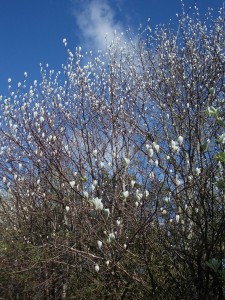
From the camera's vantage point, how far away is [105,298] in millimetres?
6469

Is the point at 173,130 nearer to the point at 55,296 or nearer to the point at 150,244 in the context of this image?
the point at 150,244

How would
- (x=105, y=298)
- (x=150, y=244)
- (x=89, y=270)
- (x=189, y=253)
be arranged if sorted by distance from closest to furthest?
(x=189, y=253) → (x=150, y=244) → (x=105, y=298) → (x=89, y=270)

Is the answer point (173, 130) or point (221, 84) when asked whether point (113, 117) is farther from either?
point (221, 84)

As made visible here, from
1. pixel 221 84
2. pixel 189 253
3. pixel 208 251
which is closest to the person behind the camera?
pixel 208 251

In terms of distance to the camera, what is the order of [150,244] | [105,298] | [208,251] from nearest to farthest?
[208,251] → [150,244] → [105,298]

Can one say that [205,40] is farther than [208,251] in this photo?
Yes

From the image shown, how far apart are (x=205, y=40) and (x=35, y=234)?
5950 mm

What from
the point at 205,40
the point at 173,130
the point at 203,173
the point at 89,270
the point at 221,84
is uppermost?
the point at 205,40

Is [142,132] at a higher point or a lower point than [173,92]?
lower

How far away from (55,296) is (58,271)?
68 centimetres

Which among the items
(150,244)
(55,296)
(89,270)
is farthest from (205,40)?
(55,296)

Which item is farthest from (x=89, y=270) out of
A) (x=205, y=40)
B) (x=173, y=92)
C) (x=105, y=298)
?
(x=205, y=40)

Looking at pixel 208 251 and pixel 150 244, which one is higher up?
→ pixel 150 244

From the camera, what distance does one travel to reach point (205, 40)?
8656 millimetres
